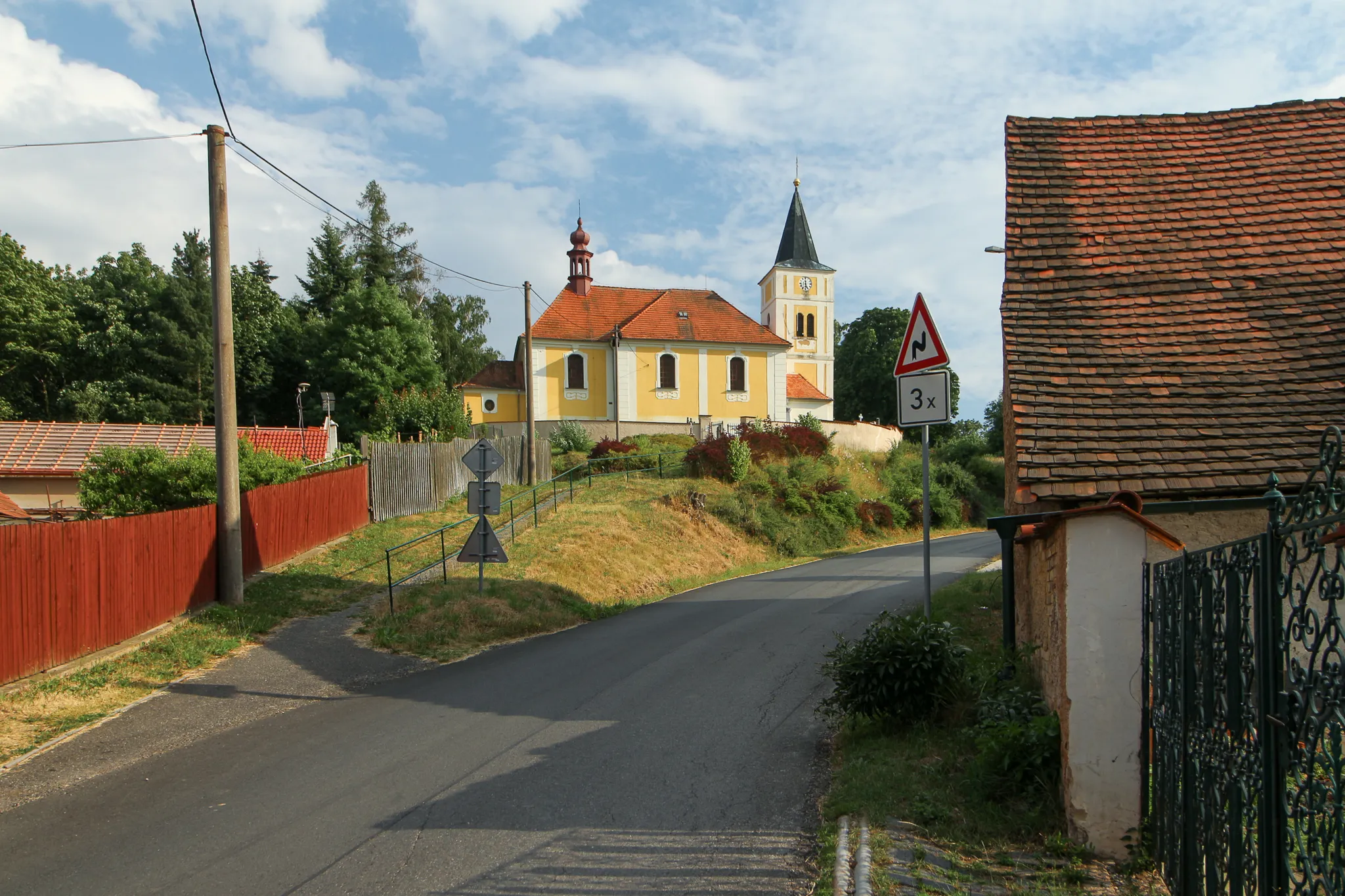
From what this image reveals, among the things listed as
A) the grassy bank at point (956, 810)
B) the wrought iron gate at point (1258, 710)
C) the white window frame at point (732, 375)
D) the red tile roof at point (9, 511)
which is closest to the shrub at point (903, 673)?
the grassy bank at point (956, 810)

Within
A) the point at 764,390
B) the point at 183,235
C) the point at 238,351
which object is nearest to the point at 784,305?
the point at 764,390

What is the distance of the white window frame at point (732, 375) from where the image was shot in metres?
47.0

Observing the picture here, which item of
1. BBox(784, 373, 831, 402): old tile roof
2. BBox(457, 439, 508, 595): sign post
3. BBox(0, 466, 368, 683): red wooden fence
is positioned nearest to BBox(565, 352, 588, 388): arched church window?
BBox(784, 373, 831, 402): old tile roof

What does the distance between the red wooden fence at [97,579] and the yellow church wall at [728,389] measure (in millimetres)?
31774

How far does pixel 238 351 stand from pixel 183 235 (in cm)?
957

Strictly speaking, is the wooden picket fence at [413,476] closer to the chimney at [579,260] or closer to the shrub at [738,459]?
the shrub at [738,459]

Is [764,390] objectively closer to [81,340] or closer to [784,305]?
[784,305]

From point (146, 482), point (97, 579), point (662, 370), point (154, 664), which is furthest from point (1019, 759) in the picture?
point (662, 370)

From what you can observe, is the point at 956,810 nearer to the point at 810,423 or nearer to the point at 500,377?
the point at 810,423

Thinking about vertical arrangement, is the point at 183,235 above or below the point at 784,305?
above

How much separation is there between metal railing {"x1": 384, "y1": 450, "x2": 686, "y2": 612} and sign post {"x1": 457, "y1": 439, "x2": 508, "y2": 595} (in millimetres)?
1611

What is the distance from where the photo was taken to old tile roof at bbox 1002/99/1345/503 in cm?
645

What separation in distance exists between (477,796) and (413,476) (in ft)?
65.2

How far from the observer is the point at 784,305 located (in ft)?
202
